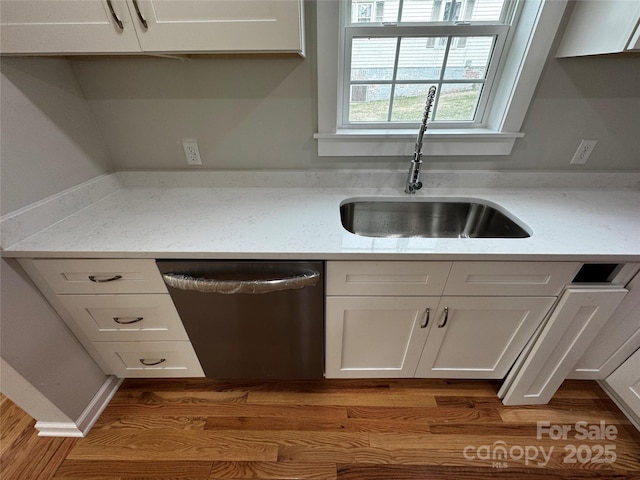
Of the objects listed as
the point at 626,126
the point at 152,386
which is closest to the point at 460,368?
the point at 626,126

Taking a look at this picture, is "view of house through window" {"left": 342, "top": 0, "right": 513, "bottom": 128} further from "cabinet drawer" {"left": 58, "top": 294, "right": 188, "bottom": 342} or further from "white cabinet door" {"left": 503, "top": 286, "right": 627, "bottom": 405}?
"cabinet drawer" {"left": 58, "top": 294, "right": 188, "bottom": 342}

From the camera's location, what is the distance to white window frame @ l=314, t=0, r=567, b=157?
1023 mm

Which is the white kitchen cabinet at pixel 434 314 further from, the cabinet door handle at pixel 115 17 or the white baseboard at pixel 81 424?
the white baseboard at pixel 81 424

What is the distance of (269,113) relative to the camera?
48.3 inches

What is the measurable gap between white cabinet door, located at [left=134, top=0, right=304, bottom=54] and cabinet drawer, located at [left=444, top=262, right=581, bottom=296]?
96 cm

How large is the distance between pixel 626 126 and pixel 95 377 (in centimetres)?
279

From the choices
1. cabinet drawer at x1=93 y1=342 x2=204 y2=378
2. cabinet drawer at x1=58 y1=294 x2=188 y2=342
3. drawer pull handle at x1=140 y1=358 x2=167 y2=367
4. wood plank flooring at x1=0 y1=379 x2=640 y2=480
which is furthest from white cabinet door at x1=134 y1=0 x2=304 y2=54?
wood plank flooring at x1=0 y1=379 x2=640 y2=480

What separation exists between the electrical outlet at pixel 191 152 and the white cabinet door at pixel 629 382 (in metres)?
2.22

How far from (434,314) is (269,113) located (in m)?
1.16

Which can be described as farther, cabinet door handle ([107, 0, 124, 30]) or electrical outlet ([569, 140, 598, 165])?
electrical outlet ([569, 140, 598, 165])

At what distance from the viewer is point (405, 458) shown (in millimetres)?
1140

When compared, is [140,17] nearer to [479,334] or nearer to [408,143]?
[408,143]

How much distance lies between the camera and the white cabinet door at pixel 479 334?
100cm

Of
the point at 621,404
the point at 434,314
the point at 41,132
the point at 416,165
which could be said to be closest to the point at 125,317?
the point at 41,132
